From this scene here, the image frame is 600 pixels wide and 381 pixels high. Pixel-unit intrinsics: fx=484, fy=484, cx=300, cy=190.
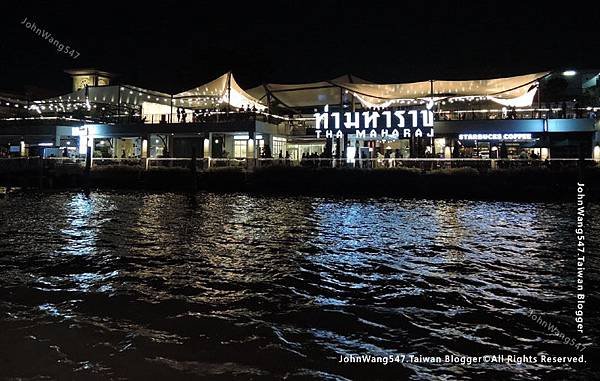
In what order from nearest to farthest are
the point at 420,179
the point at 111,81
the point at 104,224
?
1. the point at 104,224
2. the point at 420,179
3. the point at 111,81

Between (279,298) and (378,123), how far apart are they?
22525 millimetres

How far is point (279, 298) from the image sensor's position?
7020 mm

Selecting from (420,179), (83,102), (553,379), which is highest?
(83,102)

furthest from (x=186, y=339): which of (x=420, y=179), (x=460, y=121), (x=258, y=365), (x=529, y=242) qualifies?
(x=460, y=121)

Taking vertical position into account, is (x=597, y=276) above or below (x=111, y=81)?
below

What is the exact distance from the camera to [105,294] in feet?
23.1

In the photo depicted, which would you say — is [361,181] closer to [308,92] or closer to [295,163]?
[295,163]

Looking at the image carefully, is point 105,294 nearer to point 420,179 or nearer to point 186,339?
point 186,339

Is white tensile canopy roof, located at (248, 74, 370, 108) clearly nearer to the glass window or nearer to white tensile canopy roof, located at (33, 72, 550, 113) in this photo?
white tensile canopy roof, located at (33, 72, 550, 113)

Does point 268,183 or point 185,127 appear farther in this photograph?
point 185,127

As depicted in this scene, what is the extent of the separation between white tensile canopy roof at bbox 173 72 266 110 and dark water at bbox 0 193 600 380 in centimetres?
2012

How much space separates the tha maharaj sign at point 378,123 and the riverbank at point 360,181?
338 cm

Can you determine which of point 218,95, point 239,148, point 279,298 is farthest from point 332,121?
point 279,298

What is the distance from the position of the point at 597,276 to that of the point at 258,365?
266 inches
